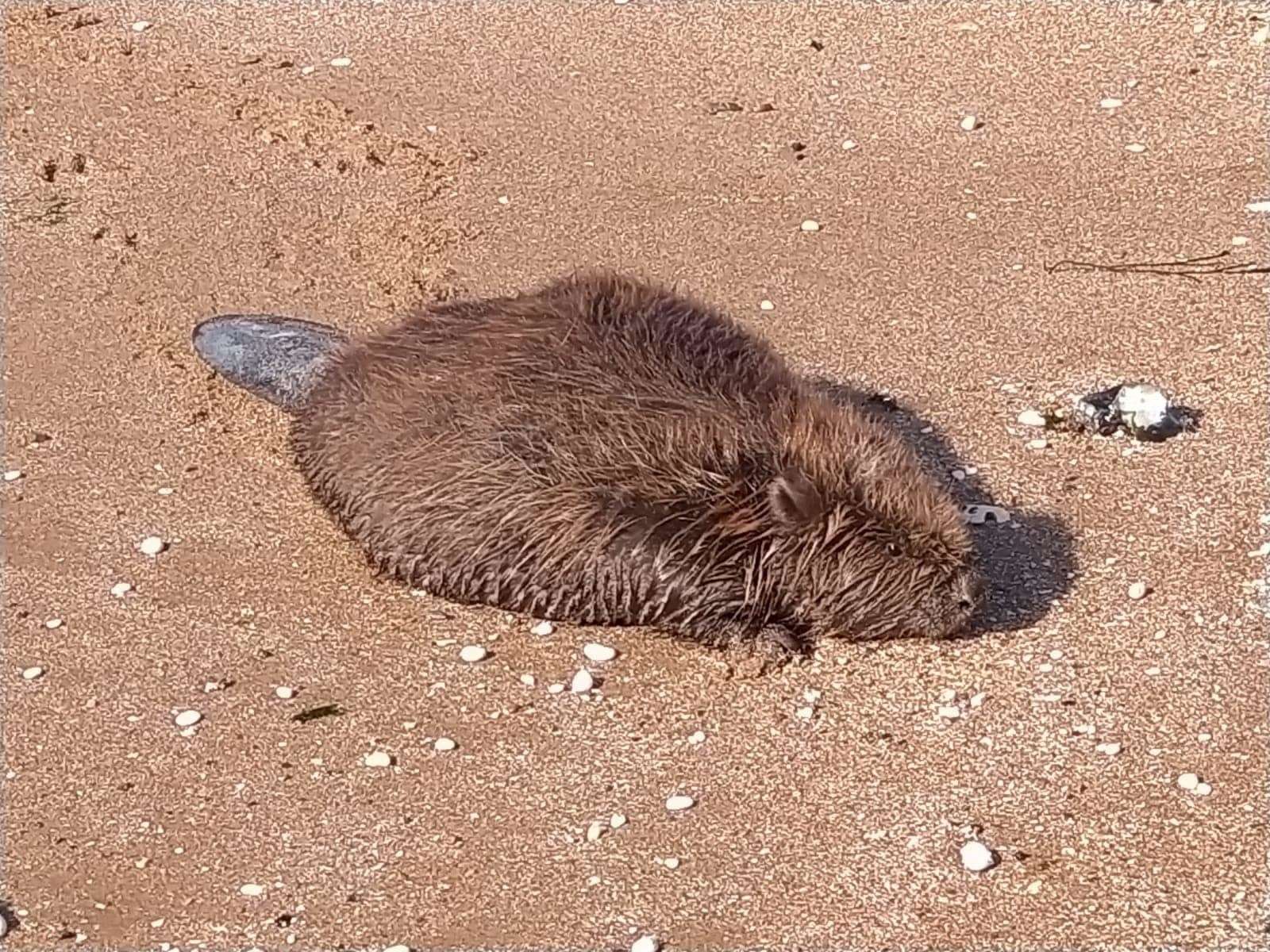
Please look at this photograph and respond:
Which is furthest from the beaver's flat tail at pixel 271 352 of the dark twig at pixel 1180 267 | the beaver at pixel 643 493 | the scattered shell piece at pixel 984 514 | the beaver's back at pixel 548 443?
the dark twig at pixel 1180 267

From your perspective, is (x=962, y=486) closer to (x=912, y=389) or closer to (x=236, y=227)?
(x=912, y=389)

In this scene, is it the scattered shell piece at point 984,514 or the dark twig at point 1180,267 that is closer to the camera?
the scattered shell piece at point 984,514

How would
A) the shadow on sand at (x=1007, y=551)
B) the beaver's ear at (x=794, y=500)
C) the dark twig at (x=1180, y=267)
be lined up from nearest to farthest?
the beaver's ear at (x=794, y=500) < the shadow on sand at (x=1007, y=551) < the dark twig at (x=1180, y=267)

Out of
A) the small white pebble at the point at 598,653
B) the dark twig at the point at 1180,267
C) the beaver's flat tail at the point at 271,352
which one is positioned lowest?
the small white pebble at the point at 598,653

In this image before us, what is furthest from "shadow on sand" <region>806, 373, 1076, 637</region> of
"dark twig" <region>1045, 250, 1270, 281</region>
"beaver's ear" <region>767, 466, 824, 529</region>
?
"dark twig" <region>1045, 250, 1270, 281</region>

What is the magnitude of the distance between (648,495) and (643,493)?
16 mm

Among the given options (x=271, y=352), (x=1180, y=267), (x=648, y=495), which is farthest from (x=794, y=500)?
(x=1180, y=267)

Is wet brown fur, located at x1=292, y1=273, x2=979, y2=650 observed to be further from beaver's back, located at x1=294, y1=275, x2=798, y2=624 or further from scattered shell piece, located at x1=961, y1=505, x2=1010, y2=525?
scattered shell piece, located at x1=961, y1=505, x2=1010, y2=525

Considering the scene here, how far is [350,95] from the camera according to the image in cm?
912

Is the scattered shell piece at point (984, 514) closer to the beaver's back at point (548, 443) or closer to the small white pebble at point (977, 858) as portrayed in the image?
the beaver's back at point (548, 443)

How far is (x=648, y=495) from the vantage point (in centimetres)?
549

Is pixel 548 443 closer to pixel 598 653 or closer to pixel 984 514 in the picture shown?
pixel 598 653

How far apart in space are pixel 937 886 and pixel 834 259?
3.54 metres

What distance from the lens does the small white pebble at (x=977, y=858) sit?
15.7 ft
